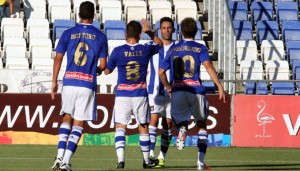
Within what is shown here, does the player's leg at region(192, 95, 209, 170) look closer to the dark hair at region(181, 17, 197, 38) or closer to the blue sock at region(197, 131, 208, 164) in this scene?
the blue sock at region(197, 131, 208, 164)

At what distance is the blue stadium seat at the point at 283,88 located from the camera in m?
27.0

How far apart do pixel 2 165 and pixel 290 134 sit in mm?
9607

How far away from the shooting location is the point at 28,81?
24781 millimetres

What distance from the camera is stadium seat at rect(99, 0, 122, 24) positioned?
30.5m

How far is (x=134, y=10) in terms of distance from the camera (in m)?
30.7

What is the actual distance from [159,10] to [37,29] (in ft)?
11.6

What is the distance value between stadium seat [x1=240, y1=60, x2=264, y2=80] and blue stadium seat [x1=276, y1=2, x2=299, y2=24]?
313cm

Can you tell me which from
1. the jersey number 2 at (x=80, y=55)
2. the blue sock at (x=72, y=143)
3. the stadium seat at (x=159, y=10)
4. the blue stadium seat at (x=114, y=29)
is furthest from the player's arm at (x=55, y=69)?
the stadium seat at (x=159, y=10)

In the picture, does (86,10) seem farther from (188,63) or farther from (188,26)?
(188,63)

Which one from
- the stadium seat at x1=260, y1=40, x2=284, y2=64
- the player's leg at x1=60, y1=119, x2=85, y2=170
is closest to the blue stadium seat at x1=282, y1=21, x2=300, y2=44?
the stadium seat at x1=260, y1=40, x2=284, y2=64

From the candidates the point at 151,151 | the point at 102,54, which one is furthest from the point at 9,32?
the point at 102,54

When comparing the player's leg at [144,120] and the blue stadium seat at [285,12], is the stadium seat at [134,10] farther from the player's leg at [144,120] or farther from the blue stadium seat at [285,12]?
the player's leg at [144,120]

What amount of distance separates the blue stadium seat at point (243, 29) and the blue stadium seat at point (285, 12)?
1303 mm

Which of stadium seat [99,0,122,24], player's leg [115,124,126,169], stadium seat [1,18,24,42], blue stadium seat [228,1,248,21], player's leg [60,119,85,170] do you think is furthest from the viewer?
blue stadium seat [228,1,248,21]
